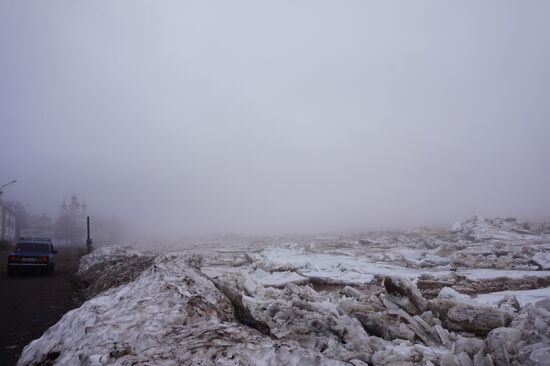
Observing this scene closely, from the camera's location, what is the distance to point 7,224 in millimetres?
56625

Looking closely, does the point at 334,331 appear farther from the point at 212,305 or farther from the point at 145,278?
the point at 145,278

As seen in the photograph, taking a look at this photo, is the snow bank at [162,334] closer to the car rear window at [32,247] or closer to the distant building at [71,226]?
the car rear window at [32,247]

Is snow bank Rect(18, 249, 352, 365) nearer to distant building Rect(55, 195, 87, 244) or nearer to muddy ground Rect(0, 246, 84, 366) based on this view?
muddy ground Rect(0, 246, 84, 366)

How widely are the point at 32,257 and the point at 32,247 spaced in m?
0.99

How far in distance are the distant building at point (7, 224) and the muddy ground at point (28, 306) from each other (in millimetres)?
46830

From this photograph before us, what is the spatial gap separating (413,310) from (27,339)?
25.4 ft

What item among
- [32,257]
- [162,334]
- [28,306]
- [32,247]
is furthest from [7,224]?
[162,334]

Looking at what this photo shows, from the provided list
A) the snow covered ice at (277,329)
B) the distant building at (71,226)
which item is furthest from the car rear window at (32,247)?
the distant building at (71,226)

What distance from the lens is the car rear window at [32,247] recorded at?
49.4 ft

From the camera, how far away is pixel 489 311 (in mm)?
5855

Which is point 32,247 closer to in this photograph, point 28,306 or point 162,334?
point 28,306

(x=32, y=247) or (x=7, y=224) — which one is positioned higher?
(x=32, y=247)

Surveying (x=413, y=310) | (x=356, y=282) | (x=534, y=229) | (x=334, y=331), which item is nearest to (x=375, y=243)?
(x=534, y=229)

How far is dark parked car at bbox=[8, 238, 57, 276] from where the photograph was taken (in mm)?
14180
